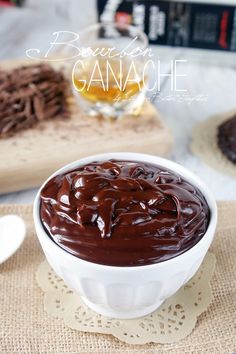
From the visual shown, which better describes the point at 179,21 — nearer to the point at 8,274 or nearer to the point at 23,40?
the point at 23,40

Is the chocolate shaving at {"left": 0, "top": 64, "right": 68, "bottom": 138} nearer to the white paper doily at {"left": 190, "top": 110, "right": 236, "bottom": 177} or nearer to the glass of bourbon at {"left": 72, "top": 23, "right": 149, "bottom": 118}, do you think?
the glass of bourbon at {"left": 72, "top": 23, "right": 149, "bottom": 118}

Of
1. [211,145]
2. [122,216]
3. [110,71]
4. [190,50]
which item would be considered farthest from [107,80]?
[122,216]

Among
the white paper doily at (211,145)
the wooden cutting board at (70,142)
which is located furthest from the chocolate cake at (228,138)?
the wooden cutting board at (70,142)

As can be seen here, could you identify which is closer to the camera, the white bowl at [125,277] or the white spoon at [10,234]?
the white bowl at [125,277]

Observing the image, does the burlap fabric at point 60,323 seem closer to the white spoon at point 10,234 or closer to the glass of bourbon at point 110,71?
the white spoon at point 10,234

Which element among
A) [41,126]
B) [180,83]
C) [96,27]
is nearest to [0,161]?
[41,126]
